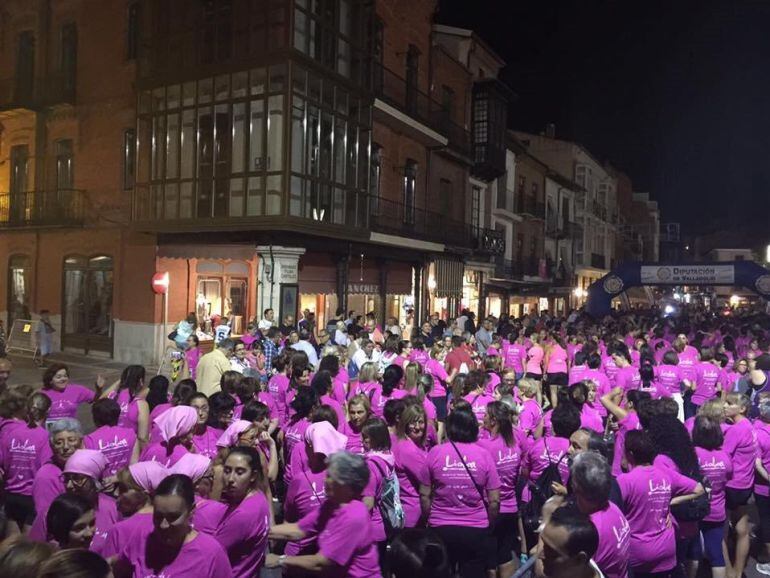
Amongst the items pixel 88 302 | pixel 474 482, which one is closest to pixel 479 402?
pixel 474 482

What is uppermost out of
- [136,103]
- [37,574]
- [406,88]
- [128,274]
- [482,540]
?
[406,88]

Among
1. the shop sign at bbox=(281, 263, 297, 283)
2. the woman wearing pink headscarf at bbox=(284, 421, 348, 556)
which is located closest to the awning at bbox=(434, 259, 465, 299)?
the shop sign at bbox=(281, 263, 297, 283)

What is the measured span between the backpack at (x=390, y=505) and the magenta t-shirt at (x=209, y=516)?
126 centimetres

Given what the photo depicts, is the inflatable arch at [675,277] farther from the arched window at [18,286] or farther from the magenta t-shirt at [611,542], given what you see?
the magenta t-shirt at [611,542]

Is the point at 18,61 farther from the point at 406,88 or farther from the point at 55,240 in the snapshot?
the point at 406,88

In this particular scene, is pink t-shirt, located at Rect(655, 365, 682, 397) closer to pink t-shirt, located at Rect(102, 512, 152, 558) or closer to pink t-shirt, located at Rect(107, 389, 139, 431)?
pink t-shirt, located at Rect(107, 389, 139, 431)

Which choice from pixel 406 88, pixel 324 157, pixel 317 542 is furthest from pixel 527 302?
pixel 317 542

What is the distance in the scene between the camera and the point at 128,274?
18219 mm

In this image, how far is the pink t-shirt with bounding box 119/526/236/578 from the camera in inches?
125

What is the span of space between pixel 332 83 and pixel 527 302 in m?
25.4

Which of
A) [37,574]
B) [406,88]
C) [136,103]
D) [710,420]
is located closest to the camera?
[37,574]

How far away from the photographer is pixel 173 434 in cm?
512

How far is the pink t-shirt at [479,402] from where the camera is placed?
7.04m

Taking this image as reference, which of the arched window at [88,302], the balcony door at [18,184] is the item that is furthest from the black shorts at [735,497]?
the balcony door at [18,184]
